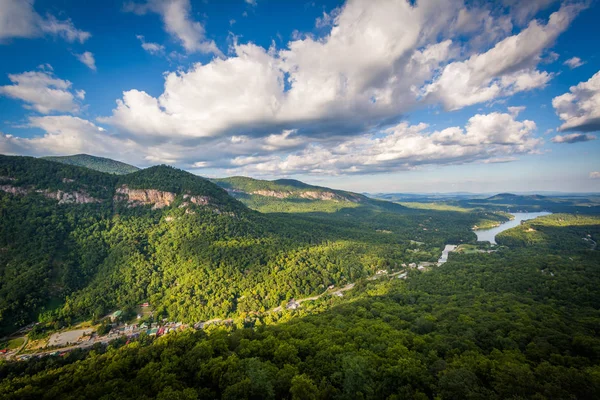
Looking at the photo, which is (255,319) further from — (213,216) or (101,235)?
(101,235)

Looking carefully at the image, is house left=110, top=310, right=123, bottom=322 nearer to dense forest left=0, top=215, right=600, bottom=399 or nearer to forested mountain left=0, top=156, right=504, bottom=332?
forested mountain left=0, top=156, right=504, bottom=332

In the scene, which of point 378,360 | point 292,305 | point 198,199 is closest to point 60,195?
point 198,199

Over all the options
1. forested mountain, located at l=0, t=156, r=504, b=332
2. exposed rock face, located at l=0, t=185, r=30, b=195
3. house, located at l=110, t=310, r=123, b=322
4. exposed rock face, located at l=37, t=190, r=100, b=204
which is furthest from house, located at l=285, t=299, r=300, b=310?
exposed rock face, located at l=0, t=185, r=30, b=195

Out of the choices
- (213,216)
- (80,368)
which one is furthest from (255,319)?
(213,216)

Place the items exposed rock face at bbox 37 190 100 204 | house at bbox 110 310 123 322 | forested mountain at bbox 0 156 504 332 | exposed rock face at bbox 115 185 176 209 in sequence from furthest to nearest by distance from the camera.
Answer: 1. exposed rock face at bbox 115 185 176 209
2. exposed rock face at bbox 37 190 100 204
3. forested mountain at bbox 0 156 504 332
4. house at bbox 110 310 123 322

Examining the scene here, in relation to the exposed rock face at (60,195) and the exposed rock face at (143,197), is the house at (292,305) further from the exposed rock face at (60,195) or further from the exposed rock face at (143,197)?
the exposed rock face at (60,195)

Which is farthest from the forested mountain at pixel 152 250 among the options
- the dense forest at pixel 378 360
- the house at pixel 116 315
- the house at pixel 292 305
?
the dense forest at pixel 378 360

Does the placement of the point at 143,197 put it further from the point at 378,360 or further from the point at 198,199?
the point at 378,360
